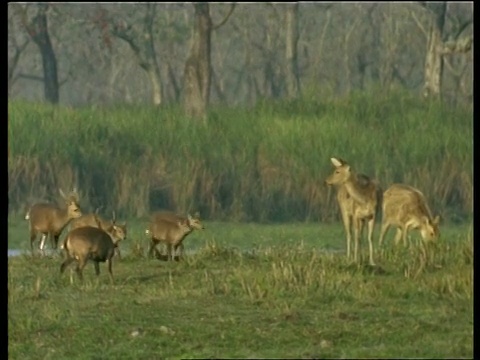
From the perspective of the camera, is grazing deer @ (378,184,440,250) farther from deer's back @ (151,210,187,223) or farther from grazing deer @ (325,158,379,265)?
deer's back @ (151,210,187,223)

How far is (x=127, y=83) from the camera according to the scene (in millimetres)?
62906

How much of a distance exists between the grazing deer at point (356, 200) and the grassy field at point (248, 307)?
371 millimetres

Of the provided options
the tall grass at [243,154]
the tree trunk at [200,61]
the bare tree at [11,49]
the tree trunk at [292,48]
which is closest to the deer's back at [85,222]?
the tall grass at [243,154]

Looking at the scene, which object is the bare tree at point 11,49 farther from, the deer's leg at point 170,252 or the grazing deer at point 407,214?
the deer's leg at point 170,252

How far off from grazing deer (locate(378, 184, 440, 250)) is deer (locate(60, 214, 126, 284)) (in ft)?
9.52

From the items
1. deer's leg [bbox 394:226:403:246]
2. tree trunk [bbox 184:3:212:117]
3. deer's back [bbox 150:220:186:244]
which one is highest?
tree trunk [bbox 184:3:212:117]

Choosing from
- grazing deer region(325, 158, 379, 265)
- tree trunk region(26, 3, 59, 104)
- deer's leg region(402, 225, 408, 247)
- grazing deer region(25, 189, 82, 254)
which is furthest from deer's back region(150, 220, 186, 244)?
tree trunk region(26, 3, 59, 104)

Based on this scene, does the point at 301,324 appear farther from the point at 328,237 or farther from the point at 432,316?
the point at 328,237

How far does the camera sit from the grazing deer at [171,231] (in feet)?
28.3

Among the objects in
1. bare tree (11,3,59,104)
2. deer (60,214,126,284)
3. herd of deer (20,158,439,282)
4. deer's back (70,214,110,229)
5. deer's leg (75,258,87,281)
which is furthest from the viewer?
bare tree (11,3,59,104)

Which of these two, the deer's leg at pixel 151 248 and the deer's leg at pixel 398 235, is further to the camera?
the deer's leg at pixel 398 235

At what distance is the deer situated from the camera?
27.9 ft

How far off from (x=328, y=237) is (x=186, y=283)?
2.40 metres

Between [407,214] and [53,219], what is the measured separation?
2.73 m
